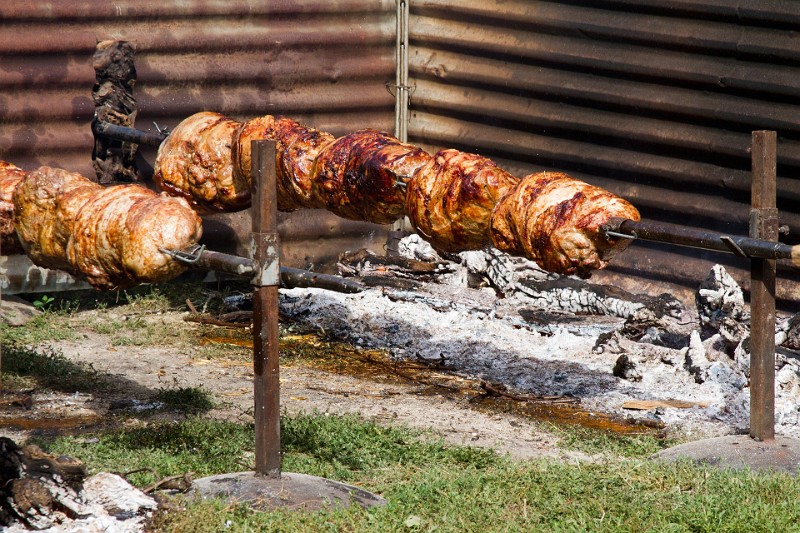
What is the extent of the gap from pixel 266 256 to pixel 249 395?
90.2 inches

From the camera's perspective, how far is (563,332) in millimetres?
8375

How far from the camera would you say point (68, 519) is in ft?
14.2

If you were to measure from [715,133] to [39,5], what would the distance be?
5.31 meters

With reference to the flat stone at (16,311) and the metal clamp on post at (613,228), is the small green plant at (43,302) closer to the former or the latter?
the flat stone at (16,311)

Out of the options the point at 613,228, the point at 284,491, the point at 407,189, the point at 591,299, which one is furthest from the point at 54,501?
the point at 591,299

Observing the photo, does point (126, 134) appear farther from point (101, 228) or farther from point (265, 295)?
point (265, 295)

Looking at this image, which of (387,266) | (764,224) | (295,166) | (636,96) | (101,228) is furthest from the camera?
(387,266)

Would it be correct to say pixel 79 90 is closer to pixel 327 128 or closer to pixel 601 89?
pixel 327 128

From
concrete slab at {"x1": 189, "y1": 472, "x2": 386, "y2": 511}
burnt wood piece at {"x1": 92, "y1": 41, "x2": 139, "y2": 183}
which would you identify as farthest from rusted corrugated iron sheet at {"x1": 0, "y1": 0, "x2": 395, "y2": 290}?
concrete slab at {"x1": 189, "y1": 472, "x2": 386, "y2": 511}

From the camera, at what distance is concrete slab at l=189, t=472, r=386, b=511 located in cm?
479

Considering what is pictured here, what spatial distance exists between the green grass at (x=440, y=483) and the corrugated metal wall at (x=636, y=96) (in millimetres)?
3524

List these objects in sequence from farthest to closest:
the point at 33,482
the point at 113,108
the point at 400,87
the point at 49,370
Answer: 1. the point at 400,87
2. the point at 113,108
3. the point at 49,370
4. the point at 33,482

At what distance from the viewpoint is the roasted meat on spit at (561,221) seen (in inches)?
205

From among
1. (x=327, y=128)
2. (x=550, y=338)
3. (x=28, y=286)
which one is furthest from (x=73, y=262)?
(x=327, y=128)
